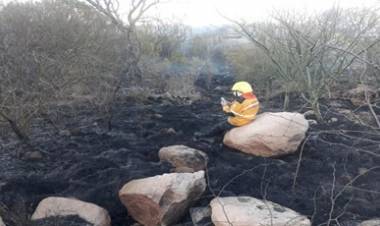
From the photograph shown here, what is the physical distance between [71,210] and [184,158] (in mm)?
1694

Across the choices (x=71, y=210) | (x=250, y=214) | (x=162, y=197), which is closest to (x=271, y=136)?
(x=250, y=214)

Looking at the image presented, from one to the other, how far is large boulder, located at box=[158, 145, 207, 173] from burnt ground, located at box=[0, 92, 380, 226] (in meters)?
0.13

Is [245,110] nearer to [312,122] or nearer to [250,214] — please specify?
[312,122]

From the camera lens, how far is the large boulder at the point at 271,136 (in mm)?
6625

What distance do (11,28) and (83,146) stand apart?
1952 mm

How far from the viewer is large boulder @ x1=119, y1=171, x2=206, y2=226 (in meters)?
5.19

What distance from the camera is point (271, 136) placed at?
261 inches

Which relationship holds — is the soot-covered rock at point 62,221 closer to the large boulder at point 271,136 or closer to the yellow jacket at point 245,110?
the large boulder at point 271,136

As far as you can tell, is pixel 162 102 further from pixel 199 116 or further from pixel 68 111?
pixel 68 111

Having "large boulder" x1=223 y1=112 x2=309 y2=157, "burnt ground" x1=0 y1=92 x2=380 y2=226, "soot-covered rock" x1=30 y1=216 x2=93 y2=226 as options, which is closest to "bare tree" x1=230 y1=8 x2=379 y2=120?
"burnt ground" x1=0 y1=92 x2=380 y2=226

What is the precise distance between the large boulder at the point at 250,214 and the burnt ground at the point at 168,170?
20 cm

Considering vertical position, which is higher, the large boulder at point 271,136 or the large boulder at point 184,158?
the large boulder at point 271,136

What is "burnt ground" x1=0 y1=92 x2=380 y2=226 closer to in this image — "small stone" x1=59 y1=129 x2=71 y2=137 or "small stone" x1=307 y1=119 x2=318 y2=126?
"small stone" x1=59 y1=129 x2=71 y2=137

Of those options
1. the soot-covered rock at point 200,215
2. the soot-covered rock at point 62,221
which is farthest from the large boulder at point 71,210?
the soot-covered rock at point 200,215
